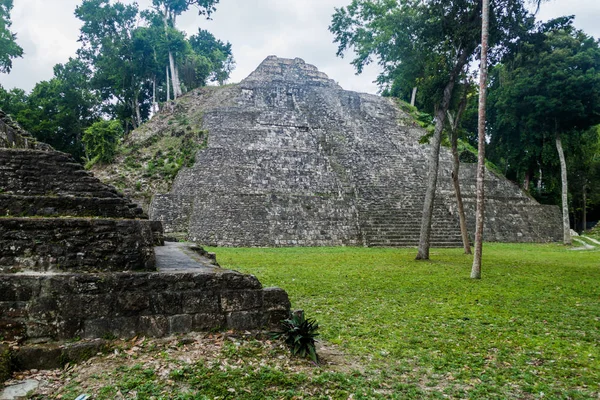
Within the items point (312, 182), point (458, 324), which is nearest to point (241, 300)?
point (458, 324)

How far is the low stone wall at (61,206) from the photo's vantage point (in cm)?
419

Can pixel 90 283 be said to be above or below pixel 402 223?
below

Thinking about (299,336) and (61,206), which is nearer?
(299,336)

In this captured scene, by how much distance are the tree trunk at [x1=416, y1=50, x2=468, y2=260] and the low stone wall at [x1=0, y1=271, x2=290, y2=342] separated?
8.84m

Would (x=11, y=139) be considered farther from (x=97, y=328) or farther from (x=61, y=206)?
(x=97, y=328)

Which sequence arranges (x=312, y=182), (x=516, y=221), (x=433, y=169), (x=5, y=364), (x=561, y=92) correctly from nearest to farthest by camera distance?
(x=5, y=364) < (x=433, y=169) < (x=312, y=182) < (x=516, y=221) < (x=561, y=92)

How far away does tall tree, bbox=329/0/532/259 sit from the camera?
11.9 meters

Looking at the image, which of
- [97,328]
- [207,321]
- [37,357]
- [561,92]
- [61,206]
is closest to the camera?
[37,357]

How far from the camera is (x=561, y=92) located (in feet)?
67.3

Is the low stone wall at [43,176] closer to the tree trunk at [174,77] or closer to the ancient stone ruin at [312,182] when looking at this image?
the ancient stone ruin at [312,182]

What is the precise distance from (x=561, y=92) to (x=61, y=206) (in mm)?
23290

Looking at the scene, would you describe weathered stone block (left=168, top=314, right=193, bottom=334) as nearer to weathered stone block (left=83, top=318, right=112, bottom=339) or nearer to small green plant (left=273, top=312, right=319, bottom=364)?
weathered stone block (left=83, top=318, right=112, bottom=339)

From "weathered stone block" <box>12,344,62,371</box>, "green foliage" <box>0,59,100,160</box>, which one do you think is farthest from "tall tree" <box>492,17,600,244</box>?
"green foliage" <box>0,59,100,160</box>

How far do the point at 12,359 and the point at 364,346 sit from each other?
3277mm
